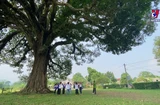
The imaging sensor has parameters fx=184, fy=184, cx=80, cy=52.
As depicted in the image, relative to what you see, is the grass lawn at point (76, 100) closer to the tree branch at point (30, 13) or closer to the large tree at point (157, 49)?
the tree branch at point (30, 13)

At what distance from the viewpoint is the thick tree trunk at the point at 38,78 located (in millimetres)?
16750

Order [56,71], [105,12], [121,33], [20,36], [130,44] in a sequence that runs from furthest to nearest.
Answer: [56,71], [20,36], [130,44], [121,33], [105,12]

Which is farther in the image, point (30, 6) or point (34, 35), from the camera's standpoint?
point (34, 35)

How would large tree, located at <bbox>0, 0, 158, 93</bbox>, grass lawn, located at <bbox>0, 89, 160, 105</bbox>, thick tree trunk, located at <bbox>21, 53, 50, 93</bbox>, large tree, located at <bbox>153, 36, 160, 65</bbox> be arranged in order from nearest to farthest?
grass lawn, located at <bbox>0, 89, 160, 105</bbox>, large tree, located at <bbox>0, 0, 158, 93</bbox>, thick tree trunk, located at <bbox>21, 53, 50, 93</bbox>, large tree, located at <bbox>153, 36, 160, 65</bbox>

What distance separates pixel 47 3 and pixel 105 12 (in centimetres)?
466

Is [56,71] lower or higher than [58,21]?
lower

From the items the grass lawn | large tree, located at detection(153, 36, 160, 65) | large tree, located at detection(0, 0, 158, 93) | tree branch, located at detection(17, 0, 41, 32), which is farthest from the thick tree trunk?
large tree, located at detection(153, 36, 160, 65)

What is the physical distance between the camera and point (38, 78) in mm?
17469

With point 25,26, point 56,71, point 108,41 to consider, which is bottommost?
point 56,71

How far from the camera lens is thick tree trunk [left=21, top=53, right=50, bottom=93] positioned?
16.8m

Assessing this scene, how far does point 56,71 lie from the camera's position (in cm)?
2584

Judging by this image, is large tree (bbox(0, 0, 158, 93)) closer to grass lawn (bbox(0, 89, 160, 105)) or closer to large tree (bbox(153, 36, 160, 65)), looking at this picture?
grass lawn (bbox(0, 89, 160, 105))

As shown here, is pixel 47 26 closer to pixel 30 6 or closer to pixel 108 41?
pixel 30 6

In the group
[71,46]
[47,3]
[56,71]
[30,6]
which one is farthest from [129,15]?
[56,71]
